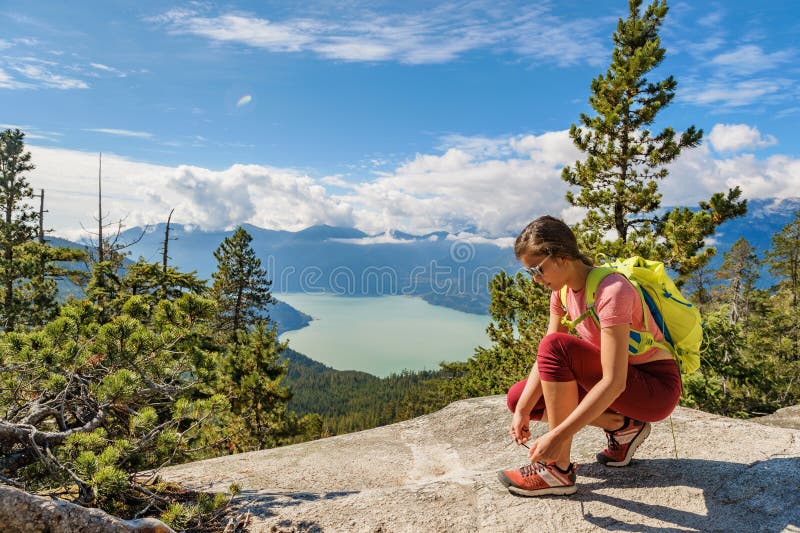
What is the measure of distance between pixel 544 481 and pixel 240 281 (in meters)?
25.9

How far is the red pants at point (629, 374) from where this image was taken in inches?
104

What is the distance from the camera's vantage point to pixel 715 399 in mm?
11867

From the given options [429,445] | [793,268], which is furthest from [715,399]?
[793,268]

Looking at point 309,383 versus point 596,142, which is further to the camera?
point 309,383

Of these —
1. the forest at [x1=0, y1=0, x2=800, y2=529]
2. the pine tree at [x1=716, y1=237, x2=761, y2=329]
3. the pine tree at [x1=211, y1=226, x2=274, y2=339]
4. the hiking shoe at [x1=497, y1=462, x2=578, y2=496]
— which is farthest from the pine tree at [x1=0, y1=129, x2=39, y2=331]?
the pine tree at [x1=716, y1=237, x2=761, y2=329]

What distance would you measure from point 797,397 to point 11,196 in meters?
34.8

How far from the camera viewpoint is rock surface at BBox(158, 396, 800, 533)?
8.63ft

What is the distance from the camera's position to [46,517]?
2154mm

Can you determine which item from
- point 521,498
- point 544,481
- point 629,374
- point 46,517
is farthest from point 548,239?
point 46,517

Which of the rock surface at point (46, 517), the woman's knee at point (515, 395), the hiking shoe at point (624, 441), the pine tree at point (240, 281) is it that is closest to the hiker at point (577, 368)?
the hiking shoe at point (624, 441)

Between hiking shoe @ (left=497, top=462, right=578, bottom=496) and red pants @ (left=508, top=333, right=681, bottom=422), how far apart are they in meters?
0.55

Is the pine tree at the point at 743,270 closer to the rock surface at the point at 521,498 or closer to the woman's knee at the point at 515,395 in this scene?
the rock surface at the point at 521,498

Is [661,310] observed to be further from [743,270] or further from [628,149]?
[743,270]

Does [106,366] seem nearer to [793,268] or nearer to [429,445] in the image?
[429,445]
